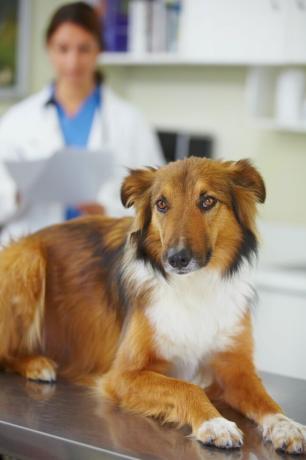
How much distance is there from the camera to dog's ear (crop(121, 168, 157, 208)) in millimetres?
1598

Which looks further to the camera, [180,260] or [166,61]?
[166,61]

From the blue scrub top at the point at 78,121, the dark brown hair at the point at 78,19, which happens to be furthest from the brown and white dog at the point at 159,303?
the dark brown hair at the point at 78,19

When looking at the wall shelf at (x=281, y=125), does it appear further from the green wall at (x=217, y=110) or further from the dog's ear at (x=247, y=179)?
the dog's ear at (x=247, y=179)

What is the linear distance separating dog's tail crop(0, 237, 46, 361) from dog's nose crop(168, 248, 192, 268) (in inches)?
20.0

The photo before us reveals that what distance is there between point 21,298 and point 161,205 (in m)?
0.48

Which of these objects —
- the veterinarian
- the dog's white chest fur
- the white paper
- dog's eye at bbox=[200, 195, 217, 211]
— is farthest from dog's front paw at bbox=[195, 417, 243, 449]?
the veterinarian

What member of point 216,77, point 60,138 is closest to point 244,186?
point 60,138

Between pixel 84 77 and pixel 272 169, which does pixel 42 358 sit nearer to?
pixel 84 77

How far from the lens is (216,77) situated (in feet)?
12.9

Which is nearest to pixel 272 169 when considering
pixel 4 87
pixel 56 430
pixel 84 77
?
pixel 84 77

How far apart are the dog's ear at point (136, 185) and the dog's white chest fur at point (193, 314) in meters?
0.19

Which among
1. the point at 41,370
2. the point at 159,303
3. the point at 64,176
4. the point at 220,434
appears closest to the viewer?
the point at 220,434

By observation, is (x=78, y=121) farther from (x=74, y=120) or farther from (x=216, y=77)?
(x=216, y=77)

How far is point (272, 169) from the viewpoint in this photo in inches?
150
